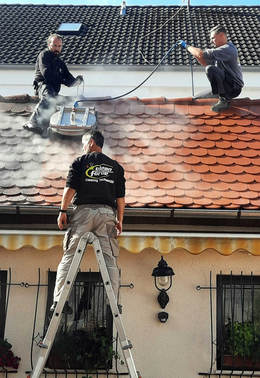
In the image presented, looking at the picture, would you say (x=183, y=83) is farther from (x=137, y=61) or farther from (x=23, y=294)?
(x=23, y=294)

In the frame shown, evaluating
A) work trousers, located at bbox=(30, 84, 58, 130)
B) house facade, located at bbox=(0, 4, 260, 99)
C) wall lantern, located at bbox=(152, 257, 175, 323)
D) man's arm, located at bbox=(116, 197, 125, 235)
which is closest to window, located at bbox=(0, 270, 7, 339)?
wall lantern, located at bbox=(152, 257, 175, 323)

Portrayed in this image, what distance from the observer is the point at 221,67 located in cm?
828

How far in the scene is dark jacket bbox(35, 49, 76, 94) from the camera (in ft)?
27.6

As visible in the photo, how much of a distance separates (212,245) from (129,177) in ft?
4.82

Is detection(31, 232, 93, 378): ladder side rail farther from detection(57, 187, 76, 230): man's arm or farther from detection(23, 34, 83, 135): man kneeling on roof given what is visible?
detection(23, 34, 83, 135): man kneeling on roof

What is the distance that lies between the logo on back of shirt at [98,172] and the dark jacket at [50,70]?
3801 millimetres

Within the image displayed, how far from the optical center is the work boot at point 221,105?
8.59 meters

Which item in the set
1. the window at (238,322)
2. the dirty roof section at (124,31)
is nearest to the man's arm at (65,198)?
the window at (238,322)

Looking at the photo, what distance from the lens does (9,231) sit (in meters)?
5.98

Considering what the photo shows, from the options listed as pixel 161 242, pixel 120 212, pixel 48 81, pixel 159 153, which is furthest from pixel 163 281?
pixel 48 81

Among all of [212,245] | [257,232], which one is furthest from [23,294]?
[257,232]

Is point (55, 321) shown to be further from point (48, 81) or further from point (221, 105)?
point (221, 105)

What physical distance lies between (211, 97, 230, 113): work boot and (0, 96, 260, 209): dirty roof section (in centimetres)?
12

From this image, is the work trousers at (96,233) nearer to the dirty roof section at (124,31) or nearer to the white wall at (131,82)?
the white wall at (131,82)
